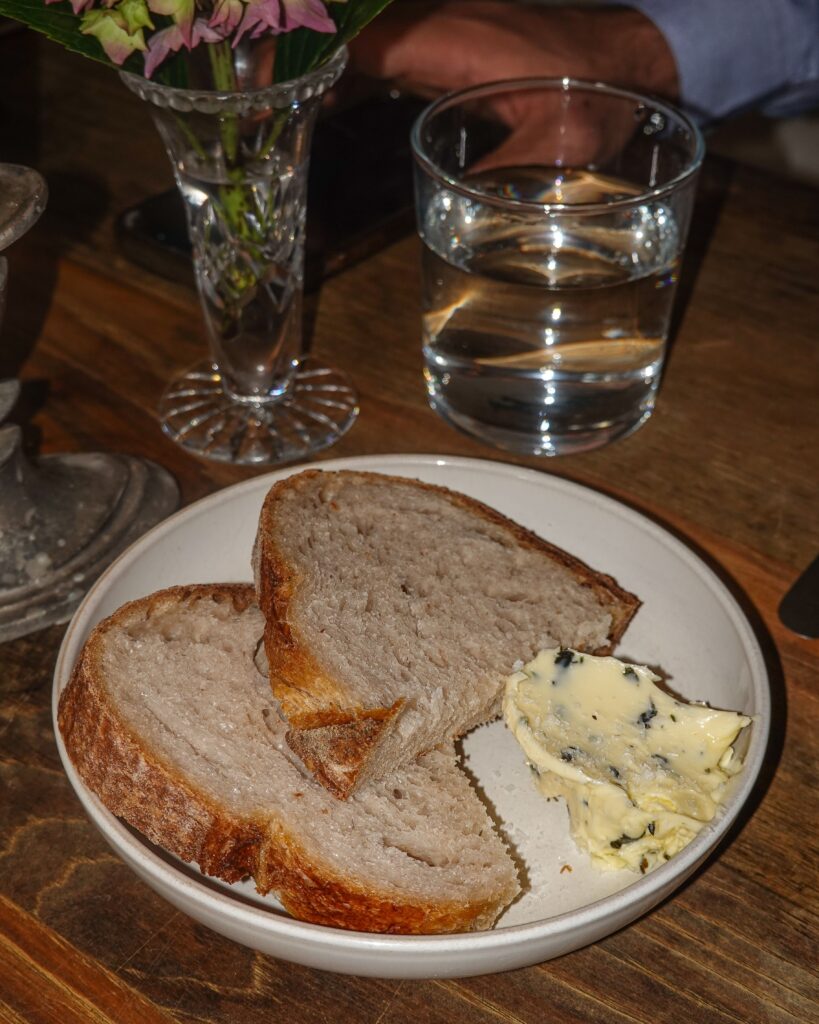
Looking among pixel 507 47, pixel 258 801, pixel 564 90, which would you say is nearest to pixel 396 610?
pixel 258 801

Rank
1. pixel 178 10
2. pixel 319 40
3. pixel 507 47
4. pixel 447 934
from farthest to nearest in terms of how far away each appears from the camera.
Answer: pixel 507 47
pixel 319 40
pixel 178 10
pixel 447 934

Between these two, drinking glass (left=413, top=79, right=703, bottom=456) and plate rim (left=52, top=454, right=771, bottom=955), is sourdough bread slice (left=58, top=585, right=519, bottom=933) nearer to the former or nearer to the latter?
plate rim (left=52, top=454, right=771, bottom=955)

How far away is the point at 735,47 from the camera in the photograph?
7.26 ft

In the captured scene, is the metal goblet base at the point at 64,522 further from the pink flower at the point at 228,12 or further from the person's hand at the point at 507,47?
the person's hand at the point at 507,47

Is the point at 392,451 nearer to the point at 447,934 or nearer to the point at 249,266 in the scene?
the point at 249,266

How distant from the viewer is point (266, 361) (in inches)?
55.7

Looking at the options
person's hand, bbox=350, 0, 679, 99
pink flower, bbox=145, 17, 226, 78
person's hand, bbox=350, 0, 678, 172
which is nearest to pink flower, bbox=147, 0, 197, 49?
pink flower, bbox=145, 17, 226, 78

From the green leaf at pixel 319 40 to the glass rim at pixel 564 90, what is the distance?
0.17 metres

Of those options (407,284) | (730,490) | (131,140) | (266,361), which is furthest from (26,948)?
(131,140)

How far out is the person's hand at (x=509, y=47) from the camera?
6.99ft

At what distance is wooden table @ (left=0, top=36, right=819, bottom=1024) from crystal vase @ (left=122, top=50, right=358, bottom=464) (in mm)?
41

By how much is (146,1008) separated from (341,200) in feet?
3.90

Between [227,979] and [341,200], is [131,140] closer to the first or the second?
[341,200]

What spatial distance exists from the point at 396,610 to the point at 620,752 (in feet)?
0.81
